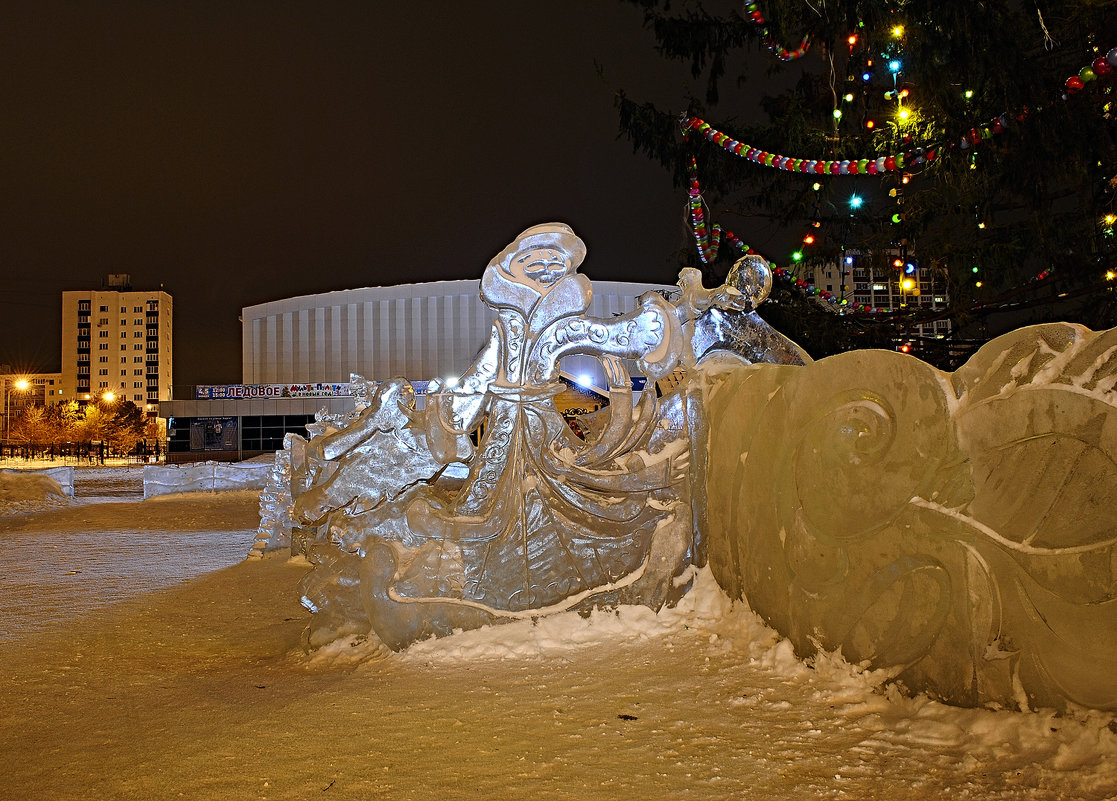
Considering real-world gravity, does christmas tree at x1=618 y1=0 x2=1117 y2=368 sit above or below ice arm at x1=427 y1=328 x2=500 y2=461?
above

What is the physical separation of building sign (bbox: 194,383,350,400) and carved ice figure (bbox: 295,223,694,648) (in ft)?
92.4

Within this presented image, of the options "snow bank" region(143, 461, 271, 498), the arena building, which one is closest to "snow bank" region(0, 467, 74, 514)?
"snow bank" region(143, 461, 271, 498)

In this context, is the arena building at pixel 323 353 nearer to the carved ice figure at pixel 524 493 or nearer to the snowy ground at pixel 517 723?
the carved ice figure at pixel 524 493

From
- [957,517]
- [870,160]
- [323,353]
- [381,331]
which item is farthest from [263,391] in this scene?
[957,517]

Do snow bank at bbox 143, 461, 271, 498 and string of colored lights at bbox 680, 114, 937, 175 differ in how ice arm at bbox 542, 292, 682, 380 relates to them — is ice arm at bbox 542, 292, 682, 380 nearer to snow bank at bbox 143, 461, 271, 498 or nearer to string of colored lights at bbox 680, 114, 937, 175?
string of colored lights at bbox 680, 114, 937, 175

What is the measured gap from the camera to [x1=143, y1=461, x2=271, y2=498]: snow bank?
16.1m

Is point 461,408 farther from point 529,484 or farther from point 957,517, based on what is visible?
point 957,517

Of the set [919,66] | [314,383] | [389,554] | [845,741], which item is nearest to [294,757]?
[389,554]

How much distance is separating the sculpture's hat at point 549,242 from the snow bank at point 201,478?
13.3 metres

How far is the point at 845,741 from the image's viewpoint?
95.5 inches

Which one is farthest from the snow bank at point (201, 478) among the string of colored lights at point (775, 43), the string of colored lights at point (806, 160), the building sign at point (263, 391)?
the building sign at point (263, 391)

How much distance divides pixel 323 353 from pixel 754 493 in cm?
3223

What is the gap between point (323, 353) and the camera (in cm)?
3353

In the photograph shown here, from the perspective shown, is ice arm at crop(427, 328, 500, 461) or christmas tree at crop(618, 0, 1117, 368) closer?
ice arm at crop(427, 328, 500, 461)
